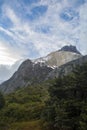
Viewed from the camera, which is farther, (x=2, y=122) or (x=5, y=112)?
(x=5, y=112)

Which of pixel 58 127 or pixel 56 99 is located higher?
pixel 56 99

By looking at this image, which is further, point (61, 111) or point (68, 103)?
point (68, 103)

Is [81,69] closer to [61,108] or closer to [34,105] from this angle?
[61,108]

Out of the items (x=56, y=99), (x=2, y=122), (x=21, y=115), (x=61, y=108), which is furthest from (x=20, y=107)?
(x=61, y=108)

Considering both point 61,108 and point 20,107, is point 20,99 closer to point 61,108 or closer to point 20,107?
point 20,107

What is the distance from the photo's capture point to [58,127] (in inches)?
2525

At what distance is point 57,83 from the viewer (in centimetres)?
6725

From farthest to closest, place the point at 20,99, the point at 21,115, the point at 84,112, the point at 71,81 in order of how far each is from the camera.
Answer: the point at 20,99 < the point at 21,115 < the point at 71,81 < the point at 84,112

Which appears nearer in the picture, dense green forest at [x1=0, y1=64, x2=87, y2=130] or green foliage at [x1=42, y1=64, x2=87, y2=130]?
green foliage at [x1=42, y1=64, x2=87, y2=130]

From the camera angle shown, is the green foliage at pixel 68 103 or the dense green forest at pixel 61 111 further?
the dense green forest at pixel 61 111

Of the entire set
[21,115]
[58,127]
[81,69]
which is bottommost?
[58,127]

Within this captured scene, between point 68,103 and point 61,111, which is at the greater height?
point 68,103

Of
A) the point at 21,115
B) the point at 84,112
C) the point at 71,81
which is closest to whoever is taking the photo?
the point at 84,112

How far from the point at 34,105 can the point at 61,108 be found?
32.7 meters
